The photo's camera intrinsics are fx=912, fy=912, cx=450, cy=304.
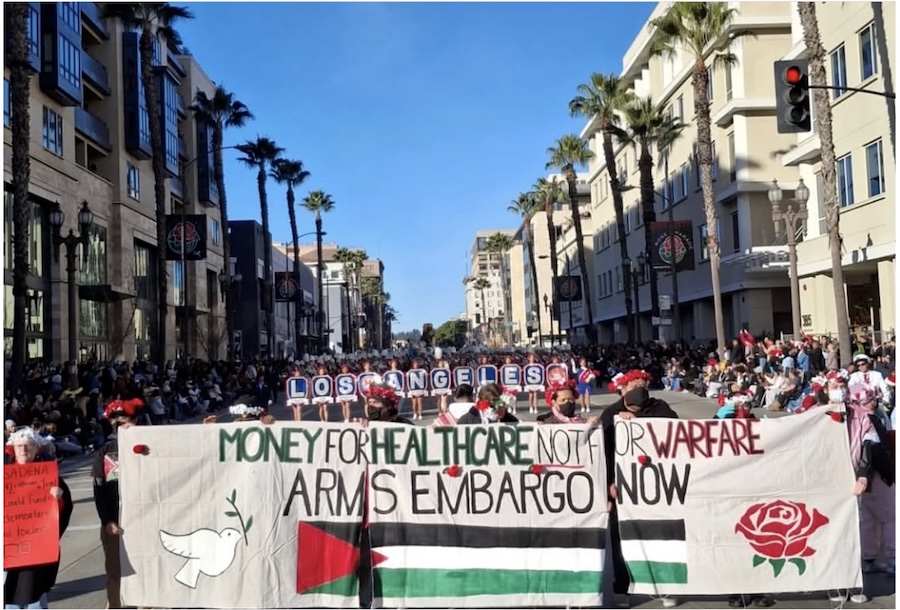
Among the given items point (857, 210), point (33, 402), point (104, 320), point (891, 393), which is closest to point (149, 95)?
point (104, 320)

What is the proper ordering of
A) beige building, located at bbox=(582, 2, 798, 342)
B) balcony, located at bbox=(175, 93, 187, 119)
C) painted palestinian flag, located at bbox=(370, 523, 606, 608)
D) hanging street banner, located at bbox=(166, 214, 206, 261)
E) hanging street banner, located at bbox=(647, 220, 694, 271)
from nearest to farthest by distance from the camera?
painted palestinian flag, located at bbox=(370, 523, 606, 608) < hanging street banner, located at bbox=(166, 214, 206, 261) < hanging street banner, located at bbox=(647, 220, 694, 271) < beige building, located at bbox=(582, 2, 798, 342) < balcony, located at bbox=(175, 93, 187, 119)

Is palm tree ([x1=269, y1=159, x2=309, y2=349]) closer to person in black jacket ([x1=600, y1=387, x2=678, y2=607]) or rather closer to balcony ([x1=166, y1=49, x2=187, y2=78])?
balcony ([x1=166, y1=49, x2=187, y2=78])

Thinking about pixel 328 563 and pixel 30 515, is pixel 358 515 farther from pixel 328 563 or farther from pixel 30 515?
pixel 30 515

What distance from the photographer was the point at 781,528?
22.5ft

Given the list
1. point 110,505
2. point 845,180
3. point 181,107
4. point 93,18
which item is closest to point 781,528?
point 110,505

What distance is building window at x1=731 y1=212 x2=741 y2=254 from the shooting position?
44938 mm

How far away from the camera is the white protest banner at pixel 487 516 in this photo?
6.79 metres

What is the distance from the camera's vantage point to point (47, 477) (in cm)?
673

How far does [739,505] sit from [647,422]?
913 mm

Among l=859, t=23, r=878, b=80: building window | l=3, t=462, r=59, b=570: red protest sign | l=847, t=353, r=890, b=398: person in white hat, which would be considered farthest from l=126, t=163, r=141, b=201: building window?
l=3, t=462, r=59, b=570: red protest sign

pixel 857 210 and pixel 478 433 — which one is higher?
pixel 857 210

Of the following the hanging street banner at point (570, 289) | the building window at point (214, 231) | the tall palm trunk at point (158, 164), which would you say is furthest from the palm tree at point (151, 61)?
the hanging street banner at point (570, 289)

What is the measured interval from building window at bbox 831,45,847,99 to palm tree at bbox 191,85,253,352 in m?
28.3

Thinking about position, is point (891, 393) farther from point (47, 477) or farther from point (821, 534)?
point (47, 477)
